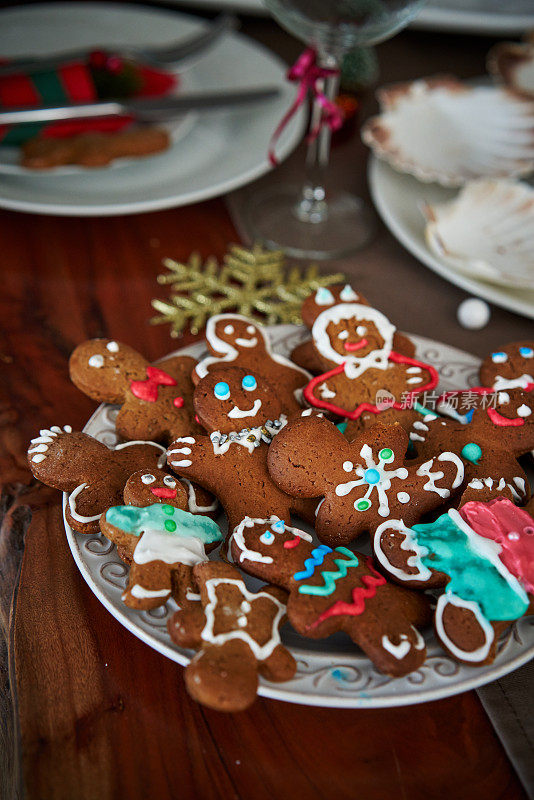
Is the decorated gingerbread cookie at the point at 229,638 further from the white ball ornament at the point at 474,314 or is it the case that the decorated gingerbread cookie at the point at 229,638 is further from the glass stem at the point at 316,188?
the glass stem at the point at 316,188

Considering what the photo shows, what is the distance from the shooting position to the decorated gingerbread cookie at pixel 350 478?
573 mm

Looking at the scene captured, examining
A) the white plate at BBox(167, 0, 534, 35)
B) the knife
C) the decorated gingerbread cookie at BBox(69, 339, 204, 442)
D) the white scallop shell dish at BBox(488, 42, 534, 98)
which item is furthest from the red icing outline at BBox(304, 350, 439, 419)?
the white plate at BBox(167, 0, 534, 35)

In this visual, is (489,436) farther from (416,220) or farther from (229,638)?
(416,220)

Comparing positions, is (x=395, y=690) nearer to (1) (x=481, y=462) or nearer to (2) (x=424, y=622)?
(2) (x=424, y=622)

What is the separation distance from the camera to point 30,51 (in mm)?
1204

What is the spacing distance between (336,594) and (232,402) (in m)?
0.19

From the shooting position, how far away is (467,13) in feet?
4.63

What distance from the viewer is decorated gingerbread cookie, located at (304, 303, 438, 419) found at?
0.67 m

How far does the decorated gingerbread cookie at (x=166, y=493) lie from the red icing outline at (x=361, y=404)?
0.46ft

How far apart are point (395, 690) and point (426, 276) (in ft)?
2.03

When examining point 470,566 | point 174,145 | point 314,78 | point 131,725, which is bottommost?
point 131,725

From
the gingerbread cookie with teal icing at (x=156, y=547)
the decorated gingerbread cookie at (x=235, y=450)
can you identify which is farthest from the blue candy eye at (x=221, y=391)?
the gingerbread cookie with teal icing at (x=156, y=547)

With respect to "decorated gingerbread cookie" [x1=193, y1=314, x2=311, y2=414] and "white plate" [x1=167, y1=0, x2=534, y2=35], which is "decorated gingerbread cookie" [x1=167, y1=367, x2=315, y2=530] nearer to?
"decorated gingerbread cookie" [x1=193, y1=314, x2=311, y2=414]

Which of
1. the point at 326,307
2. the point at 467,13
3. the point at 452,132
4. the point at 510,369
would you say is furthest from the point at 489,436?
the point at 467,13
